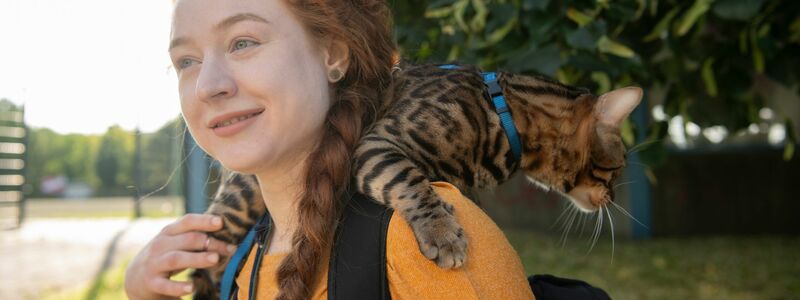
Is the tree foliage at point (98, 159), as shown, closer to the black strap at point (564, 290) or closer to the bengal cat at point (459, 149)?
the bengal cat at point (459, 149)

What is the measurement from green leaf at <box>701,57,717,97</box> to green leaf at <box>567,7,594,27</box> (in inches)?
27.1

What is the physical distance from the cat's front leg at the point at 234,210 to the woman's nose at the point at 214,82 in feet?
1.42

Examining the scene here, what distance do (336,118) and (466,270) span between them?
0.45m

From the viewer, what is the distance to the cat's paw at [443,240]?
50.1 inches

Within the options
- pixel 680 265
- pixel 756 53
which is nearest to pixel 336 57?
pixel 756 53

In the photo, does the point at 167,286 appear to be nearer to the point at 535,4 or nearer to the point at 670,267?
the point at 535,4

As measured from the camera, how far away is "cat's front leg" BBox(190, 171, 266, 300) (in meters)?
1.77

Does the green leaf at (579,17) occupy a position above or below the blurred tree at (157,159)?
above

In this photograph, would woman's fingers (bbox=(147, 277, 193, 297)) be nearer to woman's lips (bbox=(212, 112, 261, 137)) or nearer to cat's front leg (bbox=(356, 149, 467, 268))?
woman's lips (bbox=(212, 112, 261, 137))

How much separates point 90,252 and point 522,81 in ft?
13.4

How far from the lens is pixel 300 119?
56.8 inches

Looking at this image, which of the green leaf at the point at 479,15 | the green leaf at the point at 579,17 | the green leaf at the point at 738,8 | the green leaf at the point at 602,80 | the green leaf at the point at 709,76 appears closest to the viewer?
the green leaf at the point at 738,8

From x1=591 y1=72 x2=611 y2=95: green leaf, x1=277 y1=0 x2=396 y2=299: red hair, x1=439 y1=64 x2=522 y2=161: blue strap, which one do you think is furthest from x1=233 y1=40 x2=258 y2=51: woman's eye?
x1=591 y1=72 x2=611 y2=95: green leaf

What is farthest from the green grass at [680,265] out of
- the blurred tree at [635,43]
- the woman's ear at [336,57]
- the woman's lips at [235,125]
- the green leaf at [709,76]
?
the woman's lips at [235,125]
